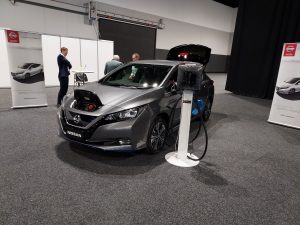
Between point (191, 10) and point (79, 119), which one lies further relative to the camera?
point (191, 10)

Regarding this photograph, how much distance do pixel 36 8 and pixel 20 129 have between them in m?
7.42

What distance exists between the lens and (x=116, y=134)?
2.73 metres

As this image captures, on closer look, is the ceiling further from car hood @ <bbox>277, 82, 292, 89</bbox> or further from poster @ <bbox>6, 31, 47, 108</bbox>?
poster @ <bbox>6, 31, 47, 108</bbox>

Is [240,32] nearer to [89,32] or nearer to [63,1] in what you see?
[89,32]

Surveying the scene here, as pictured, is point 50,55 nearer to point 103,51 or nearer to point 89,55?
point 89,55

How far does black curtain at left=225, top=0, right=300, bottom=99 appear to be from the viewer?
8.43m

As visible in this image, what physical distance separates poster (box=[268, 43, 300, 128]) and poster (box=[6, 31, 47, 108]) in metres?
6.18

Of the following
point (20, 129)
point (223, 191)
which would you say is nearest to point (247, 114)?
point (223, 191)

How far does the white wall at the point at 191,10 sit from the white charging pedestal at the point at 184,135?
10.2 m

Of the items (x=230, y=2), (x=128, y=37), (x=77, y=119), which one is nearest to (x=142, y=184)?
(x=77, y=119)

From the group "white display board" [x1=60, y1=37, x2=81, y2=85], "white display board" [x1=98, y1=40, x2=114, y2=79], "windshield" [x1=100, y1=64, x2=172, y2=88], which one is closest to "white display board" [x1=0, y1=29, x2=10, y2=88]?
"white display board" [x1=60, y1=37, x2=81, y2=85]

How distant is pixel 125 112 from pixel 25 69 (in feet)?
13.1

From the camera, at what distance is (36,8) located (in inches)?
364

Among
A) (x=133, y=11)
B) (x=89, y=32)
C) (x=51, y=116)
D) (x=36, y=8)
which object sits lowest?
(x=51, y=116)
